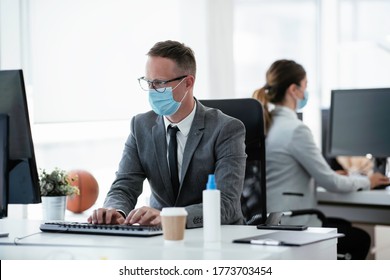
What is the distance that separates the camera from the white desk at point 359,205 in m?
3.57

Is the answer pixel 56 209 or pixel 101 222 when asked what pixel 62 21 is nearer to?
pixel 56 209

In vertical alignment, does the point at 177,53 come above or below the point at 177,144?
above

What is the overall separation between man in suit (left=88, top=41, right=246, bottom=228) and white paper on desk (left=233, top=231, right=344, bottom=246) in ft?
1.53

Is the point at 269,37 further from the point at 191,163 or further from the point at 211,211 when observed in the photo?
the point at 211,211

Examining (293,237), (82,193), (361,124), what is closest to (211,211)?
(293,237)

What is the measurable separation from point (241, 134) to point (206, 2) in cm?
190

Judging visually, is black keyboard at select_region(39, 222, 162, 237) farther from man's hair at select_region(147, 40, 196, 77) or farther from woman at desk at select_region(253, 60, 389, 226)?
woman at desk at select_region(253, 60, 389, 226)

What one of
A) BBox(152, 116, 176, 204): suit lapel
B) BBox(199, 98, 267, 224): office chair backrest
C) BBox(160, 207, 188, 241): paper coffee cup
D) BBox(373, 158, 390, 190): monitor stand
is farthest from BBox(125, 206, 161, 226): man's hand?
BBox(373, 158, 390, 190): monitor stand

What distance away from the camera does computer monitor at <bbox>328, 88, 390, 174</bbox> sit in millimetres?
3826

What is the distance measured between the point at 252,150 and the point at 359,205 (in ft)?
4.18

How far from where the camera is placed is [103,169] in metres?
4.02

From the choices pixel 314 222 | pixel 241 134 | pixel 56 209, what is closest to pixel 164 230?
pixel 241 134

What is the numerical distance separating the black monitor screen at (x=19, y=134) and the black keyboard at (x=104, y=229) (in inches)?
4.1

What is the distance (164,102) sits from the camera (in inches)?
101
